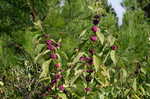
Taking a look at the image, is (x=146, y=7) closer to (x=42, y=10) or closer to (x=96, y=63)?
(x=42, y=10)

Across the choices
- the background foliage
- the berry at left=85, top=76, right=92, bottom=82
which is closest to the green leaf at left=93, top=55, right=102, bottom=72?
the background foliage

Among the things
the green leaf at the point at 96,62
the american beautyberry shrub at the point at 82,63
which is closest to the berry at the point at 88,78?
the american beautyberry shrub at the point at 82,63

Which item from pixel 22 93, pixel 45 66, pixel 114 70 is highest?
pixel 45 66

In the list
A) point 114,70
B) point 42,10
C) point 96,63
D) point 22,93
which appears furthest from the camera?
point 42,10

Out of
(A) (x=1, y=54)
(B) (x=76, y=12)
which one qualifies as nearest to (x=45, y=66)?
(A) (x=1, y=54)

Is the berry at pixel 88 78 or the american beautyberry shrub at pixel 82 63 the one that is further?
the berry at pixel 88 78

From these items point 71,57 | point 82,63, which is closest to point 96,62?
point 82,63

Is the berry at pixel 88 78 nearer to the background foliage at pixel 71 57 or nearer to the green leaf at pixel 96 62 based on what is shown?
the background foliage at pixel 71 57

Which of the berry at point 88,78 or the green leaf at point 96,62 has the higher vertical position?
the green leaf at point 96,62

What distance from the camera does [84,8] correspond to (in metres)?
3.83

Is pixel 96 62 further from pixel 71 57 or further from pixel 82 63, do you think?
pixel 71 57

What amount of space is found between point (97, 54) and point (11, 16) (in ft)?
9.66

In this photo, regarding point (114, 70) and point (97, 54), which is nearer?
point (97, 54)

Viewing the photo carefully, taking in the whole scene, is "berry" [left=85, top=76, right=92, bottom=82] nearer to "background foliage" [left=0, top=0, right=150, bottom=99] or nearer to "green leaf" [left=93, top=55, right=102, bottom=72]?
"background foliage" [left=0, top=0, right=150, bottom=99]
